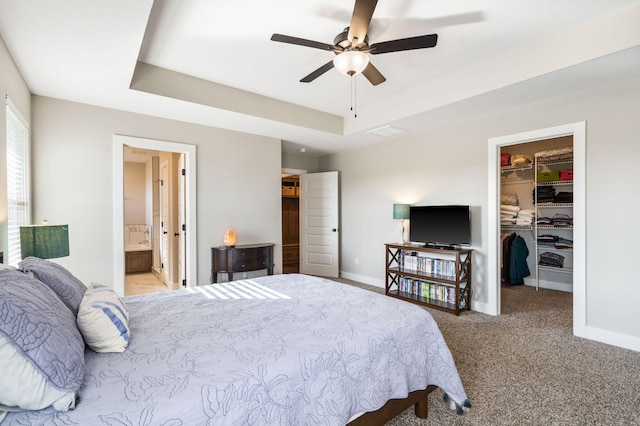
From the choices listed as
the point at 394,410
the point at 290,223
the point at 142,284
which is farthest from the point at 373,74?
the point at 290,223

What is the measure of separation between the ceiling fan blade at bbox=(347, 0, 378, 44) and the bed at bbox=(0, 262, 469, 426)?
5.93 feet

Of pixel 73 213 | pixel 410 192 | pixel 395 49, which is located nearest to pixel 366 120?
pixel 410 192

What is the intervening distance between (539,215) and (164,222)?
6.41 meters

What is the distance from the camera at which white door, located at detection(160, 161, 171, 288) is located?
5.30 meters

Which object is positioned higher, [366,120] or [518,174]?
[366,120]

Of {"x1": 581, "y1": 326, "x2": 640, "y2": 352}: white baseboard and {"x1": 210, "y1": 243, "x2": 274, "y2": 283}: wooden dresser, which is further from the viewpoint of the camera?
{"x1": 210, "y1": 243, "x2": 274, "y2": 283}: wooden dresser

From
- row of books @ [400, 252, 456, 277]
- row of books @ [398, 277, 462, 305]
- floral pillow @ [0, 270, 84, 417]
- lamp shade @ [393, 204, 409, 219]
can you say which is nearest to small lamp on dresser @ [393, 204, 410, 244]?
lamp shade @ [393, 204, 409, 219]

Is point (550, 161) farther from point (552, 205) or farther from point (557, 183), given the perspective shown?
point (552, 205)

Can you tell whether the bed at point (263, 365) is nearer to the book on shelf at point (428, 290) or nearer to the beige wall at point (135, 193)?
the book on shelf at point (428, 290)

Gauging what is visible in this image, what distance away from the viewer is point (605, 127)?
3033 mm

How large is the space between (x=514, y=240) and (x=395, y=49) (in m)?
4.39

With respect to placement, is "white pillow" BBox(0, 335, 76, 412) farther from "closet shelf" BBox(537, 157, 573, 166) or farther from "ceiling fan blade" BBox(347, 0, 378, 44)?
"closet shelf" BBox(537, 157, 573, 166)

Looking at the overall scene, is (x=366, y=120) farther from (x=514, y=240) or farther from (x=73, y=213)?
(x=73, y=213)

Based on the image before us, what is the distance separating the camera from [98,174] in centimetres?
A: 356
